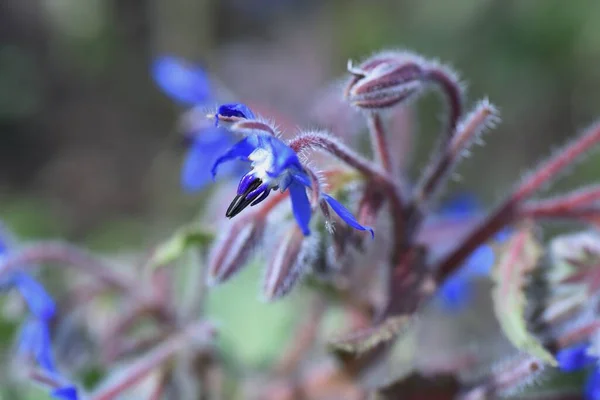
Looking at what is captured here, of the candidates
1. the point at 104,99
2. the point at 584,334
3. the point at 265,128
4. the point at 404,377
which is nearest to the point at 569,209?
the point at 584,334

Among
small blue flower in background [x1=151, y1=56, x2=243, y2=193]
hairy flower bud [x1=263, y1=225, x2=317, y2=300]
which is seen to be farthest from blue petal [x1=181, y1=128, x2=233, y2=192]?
hairy flower bud [x1=263, y1=225, x2=317, y2=300]

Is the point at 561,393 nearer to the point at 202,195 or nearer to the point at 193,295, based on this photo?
the point at 193,295

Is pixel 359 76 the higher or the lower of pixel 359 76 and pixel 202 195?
the lower

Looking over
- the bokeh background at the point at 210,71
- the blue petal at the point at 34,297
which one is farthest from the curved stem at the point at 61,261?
the bokeh background at the point at 210,71

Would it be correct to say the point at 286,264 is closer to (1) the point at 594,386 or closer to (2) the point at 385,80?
(2) the point at 385,80

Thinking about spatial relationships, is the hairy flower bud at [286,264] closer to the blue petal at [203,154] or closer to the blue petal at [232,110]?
the blue petal at [232,110]
